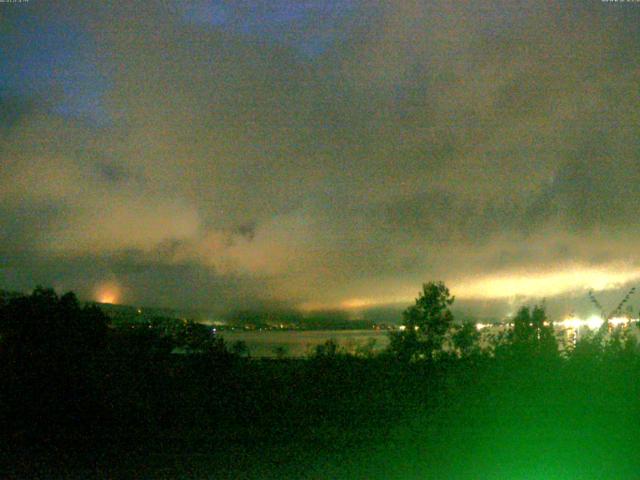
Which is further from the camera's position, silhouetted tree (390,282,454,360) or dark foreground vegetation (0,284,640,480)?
silhouetted tree (390,282,454,360)

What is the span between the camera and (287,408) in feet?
40.3

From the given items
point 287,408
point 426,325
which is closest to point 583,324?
point 426,325

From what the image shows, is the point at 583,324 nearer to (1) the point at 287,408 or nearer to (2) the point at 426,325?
(2) the point at 426,325

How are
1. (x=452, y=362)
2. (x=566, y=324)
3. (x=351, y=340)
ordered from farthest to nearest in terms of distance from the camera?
(x=566, y=324)
(x=351, y=340)
(x=452, y=362)

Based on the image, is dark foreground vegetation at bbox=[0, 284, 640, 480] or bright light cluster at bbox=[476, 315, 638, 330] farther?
bright light cluster at bbox=[476, 315, 638, 330]

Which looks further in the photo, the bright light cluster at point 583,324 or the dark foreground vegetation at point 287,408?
the bright light cluster at point 583,324

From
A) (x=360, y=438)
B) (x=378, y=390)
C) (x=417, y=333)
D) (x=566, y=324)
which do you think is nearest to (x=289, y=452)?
(x=360, y=438)

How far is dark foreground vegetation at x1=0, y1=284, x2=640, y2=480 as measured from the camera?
Answer: 981cm

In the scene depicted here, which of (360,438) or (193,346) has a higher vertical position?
(193,346)

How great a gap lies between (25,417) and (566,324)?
1319cm

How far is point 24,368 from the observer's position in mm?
11289

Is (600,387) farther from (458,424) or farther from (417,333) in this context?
(417,333)

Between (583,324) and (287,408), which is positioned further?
(583,324)

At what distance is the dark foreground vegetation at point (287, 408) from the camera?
9812 mm
